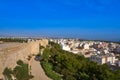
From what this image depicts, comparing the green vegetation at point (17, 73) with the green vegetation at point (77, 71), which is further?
the green vegetation at point (77, 71)

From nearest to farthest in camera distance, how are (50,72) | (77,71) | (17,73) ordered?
1. (17,73)
2. (50,72)
3. (77,71)

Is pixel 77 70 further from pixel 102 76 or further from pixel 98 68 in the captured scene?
pixel 102 76

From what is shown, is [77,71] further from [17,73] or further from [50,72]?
[17,73]

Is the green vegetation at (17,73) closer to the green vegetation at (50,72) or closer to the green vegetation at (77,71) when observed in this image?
the green vegetation at (50,72)

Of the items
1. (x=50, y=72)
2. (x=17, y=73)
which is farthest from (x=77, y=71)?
(x=17, y=73)

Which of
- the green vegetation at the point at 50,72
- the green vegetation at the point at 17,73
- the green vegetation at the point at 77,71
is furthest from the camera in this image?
the green vegetation at the point at 50,72

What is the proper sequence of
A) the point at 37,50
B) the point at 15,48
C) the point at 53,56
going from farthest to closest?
the point at 37,50 → the point at 53,56 → the point at 15,48

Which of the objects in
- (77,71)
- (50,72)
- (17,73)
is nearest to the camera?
(17,73)

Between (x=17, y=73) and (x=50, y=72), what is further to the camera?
(x=50, y=72)

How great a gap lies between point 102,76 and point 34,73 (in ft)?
13.2

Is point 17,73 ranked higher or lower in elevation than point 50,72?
higher

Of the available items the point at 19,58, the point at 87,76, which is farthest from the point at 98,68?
the point at 19,58

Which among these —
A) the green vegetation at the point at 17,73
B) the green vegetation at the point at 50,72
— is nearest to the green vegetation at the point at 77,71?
the green vegetation at the point at 50,72

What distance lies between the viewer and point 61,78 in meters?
16.0
